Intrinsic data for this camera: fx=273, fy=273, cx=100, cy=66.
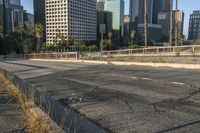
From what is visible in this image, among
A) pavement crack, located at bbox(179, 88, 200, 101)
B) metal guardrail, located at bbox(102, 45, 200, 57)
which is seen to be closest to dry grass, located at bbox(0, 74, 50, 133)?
pavement crack, located at bbox(179, 88, 200, 101)

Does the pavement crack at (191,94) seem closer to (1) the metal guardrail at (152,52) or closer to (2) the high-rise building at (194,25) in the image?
(1) the metal guardrail at (152,52)

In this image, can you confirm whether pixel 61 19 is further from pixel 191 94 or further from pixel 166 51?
pixel 191 94

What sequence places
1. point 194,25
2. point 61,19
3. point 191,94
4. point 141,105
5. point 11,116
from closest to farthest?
point 11,116 < point 141,105 < point 191,94 < point 194,25 < point 61,19

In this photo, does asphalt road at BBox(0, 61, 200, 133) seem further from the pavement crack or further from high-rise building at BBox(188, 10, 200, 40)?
high-rise building at BBox(188, 10, 200, 40)

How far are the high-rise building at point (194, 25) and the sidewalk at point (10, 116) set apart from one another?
15668 cm

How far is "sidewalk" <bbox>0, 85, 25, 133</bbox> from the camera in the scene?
526cm

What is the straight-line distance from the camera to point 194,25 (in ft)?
524

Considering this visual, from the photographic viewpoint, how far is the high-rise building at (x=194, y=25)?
153 m

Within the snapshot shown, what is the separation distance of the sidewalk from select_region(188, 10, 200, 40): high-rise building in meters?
157

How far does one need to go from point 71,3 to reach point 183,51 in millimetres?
171471

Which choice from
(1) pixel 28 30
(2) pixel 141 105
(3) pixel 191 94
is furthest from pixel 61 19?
(2) pixel 141 105

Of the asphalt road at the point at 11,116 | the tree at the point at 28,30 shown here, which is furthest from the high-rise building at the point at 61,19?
the asphalt road at the point at 11,116

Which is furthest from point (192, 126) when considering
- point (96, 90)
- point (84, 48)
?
point (84, 48)

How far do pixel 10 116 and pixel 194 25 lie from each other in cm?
16579
